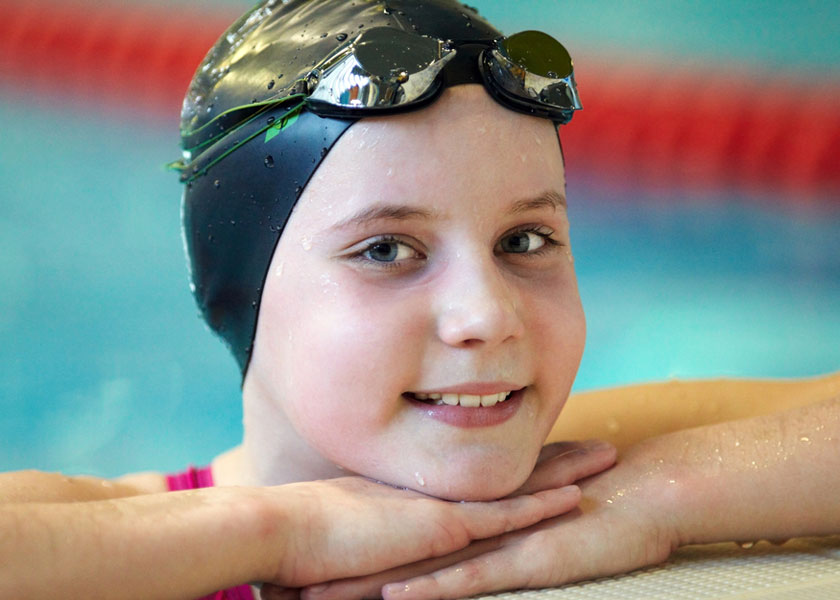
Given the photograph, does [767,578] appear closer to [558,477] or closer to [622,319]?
[558,477]

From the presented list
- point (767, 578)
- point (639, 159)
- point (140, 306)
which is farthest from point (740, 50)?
point (767, 578)

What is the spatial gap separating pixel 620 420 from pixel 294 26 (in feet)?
4.63

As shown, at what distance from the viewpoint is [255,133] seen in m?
2.05

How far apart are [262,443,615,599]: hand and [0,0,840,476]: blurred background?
3673mm

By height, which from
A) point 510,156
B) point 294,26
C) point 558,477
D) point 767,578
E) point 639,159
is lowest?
point 767,578

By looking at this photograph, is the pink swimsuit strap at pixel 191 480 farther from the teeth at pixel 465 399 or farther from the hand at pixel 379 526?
the teeth at pixel 465 399

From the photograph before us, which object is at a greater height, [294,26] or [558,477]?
[294,26]

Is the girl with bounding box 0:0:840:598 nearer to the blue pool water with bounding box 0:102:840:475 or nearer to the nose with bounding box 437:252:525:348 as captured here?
the nose with bounding box 437:252:525:348

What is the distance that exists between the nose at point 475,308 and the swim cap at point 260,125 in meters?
0.34

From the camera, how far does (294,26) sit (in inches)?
83.8

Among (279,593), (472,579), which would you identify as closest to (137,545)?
(279,593)

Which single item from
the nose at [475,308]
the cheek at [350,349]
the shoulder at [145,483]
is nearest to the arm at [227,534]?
the cheek at [350,349]

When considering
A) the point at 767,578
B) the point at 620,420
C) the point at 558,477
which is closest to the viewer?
the point at 767,578

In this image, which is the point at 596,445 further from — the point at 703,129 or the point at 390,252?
the point at 703,129
